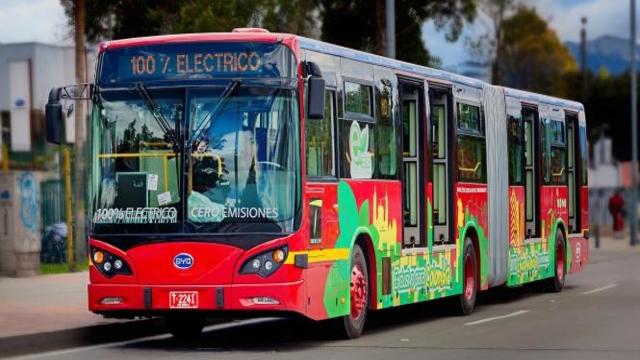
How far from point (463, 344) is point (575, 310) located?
18.8ft

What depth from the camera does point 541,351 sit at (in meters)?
15.0

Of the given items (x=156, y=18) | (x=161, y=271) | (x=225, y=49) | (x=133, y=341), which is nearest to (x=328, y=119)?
(x=225, y=49)

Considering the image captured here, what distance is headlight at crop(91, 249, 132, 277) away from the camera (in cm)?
1548

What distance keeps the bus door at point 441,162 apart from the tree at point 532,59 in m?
67.5

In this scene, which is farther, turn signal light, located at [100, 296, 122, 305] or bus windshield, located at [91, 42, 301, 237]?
turn signal light, located at [100, 296, 122, 305]

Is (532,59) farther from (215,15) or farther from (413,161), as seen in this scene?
(413,161)

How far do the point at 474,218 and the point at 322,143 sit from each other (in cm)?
605

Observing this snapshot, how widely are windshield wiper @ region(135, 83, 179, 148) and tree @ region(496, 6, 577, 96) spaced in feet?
239

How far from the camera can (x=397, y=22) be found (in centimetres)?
3681

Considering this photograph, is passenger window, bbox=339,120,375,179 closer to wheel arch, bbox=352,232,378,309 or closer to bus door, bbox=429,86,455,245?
wheel arch, bbox=352,232,378,309

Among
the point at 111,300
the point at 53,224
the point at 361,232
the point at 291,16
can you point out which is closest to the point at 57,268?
the point at 53,224

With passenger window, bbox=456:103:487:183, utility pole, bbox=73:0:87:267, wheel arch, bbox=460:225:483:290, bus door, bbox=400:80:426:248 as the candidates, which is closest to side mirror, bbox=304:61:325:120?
bus door, bbox=400:80:426:248

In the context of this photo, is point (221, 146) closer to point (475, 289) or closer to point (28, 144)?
point (475, 289)

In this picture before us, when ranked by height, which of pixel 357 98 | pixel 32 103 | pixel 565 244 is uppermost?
pixel 32 103
